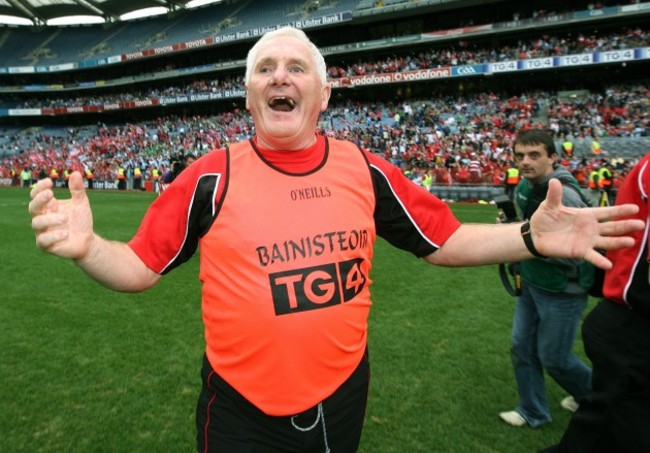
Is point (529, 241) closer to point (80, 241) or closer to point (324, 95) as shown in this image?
point (324, 95)

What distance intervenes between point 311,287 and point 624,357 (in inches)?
56.1

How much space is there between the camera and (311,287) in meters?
1.84

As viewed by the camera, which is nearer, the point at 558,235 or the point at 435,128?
the point at 558,235

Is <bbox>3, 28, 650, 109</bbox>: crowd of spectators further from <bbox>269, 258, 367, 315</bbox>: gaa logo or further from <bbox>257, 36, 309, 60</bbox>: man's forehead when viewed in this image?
<bbox>269, 258, 367, 315</bbox>: gaa logo

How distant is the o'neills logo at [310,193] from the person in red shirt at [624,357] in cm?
136

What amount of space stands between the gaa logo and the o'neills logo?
280 millimetres

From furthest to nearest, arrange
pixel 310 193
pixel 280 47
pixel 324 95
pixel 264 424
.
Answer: pixel 324 95
pixel 280 47
pixel 310 193
pixel 264 424

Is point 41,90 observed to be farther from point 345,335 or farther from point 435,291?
point 345,335

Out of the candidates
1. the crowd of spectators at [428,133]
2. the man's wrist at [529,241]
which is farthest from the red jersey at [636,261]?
the crowd of spectators at [428,133]

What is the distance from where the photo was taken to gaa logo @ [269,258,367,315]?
1.80 meters

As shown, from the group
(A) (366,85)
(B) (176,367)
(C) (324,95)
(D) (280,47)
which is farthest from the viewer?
(A) (366,85)

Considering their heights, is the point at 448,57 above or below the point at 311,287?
above

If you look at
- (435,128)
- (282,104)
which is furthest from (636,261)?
(435,128)

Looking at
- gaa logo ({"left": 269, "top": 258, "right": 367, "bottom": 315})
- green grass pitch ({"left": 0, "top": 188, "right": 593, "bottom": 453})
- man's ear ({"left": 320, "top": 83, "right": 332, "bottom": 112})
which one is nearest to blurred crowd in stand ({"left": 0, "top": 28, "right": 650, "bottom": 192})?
green grass pitch ({"left": 0, "top": 188, "right": 593, "bottom": 453})
